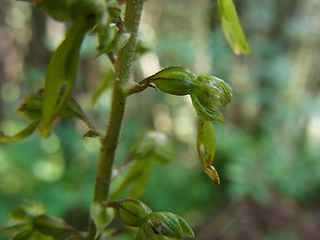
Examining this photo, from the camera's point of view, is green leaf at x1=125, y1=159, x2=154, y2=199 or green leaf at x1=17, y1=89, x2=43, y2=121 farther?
green leaf at x1=125, y1=159, x2=154, y2=199

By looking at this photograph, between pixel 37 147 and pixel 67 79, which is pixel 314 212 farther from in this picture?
pixel 67 79

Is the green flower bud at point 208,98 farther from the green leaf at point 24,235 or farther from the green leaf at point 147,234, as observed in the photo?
the green leaf at point 24,235

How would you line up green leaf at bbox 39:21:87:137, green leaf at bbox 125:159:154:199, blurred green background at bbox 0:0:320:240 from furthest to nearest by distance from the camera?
blurred green background at bbox 0:0:320:240, green leaf at bbox 125:159:154:199, green leaf at bbox 39:21:87:137

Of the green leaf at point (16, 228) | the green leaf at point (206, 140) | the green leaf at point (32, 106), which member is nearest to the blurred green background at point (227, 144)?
the green leaf at point (16, 228)

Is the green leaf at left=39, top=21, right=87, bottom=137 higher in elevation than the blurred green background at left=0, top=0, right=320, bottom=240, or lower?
higher

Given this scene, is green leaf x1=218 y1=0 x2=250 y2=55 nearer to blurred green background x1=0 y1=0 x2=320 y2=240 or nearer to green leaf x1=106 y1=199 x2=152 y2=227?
green leaf x1=106 y1=199 x2=152 y2=227

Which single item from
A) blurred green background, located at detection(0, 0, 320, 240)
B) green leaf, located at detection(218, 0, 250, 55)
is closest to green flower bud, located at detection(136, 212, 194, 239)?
green leaf, located at detection(218, 0, 250, 55)

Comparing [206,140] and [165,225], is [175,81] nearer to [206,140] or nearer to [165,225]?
[206,140]
